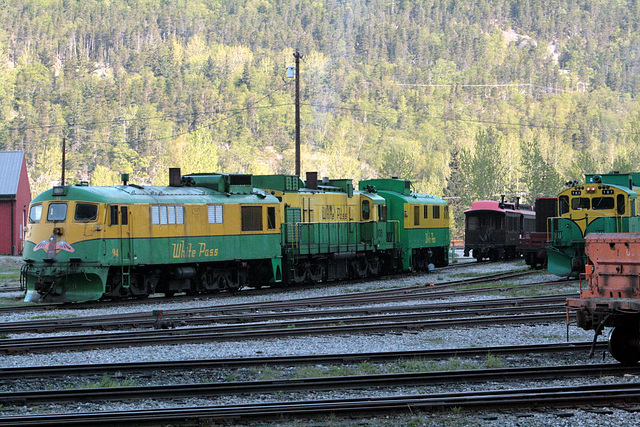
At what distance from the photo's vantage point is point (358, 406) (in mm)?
9016

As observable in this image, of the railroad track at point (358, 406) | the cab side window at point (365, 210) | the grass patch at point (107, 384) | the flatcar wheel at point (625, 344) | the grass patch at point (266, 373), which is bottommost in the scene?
the grass patch at point (266, 373)

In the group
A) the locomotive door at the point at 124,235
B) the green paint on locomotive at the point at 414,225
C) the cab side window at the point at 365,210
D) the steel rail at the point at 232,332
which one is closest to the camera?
the steel rail at the point at 232,332

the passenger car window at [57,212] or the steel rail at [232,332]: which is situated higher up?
the passenger car window at [57,212]

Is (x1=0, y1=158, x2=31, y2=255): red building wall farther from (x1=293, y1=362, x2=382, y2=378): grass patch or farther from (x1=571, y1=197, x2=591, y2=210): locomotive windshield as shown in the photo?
(x1=293, y1=362, x2=382, y2=378): grass patch

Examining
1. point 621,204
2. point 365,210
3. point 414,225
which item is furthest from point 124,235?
point 621,204

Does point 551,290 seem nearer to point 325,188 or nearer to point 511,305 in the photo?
point 511,305

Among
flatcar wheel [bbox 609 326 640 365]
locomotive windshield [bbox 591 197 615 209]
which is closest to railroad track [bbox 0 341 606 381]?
flatcar wheel [bbox 609 326 640 365]

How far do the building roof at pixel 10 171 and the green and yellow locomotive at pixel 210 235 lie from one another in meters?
31.0

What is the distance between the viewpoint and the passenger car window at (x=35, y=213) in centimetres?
2286

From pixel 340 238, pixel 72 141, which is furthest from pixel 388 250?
pixel 72 141

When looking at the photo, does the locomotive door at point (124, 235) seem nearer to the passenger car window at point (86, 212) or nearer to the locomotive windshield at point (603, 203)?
the passenger car window at point (86, 212)

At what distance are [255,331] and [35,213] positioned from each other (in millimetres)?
10112

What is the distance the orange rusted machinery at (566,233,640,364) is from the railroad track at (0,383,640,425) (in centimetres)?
163

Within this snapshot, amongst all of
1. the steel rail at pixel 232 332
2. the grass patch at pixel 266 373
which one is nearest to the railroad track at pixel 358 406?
the grass patch at pixel 266 373
